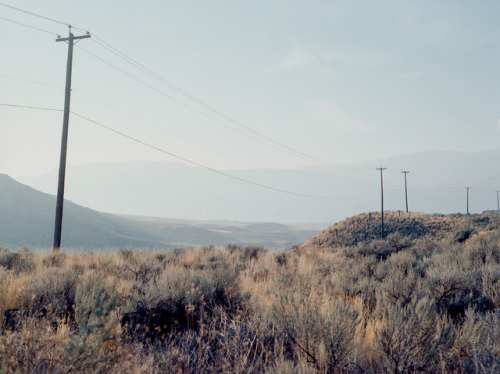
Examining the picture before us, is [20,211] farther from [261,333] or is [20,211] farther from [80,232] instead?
[261,333]

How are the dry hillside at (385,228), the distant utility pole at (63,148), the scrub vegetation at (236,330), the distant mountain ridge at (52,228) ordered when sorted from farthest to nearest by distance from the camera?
the distant mountain ridge at (52,228)
the dry hillside at (385,228)
the distant utility pole at (63,148)
the scrub vegetation at (236,330)

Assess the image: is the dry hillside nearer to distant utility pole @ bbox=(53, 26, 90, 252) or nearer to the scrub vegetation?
distant utility pole @ bbox=(53, 26, 90, 252)

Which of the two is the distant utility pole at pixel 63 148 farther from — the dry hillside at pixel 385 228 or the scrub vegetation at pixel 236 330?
the dry hillside at pixel 385 228

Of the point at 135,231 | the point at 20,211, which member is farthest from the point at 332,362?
the point at 135,231

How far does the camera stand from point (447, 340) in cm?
409

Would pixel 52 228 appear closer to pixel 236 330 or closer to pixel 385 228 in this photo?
pixel 385 228

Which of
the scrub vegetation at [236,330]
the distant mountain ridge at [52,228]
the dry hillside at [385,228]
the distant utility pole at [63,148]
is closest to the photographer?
the scrub vegetation at [236,330]

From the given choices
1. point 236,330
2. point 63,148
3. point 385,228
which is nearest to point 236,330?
point 236,330

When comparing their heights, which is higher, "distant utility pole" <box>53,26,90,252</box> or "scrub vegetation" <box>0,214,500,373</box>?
"distant utility pole" <box>53,26,90,252</box>

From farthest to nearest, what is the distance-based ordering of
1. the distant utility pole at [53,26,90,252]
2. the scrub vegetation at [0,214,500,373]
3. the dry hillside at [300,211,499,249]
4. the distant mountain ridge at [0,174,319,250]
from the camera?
the distant mountain ridge at [0,174,319,250] → the dry hillside at [300,211,499,249] → the distant utility pole at [53,26,90,252] → the scrub vegetation at [0,214,500,373]

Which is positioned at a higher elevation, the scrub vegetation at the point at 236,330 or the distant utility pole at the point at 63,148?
the distant utility pole at the point at 63,148

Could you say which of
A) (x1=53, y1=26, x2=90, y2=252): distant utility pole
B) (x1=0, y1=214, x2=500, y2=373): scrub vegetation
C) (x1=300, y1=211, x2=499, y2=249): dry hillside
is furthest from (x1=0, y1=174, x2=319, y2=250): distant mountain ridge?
(x1=0, y1=214, x2=500, y2=373): scrub vegetation

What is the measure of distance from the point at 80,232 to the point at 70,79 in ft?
175

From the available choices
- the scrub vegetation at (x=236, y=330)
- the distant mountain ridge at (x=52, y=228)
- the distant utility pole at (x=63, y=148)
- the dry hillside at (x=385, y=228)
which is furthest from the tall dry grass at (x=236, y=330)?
the distant mountain ridge at (x=52, y=228)
